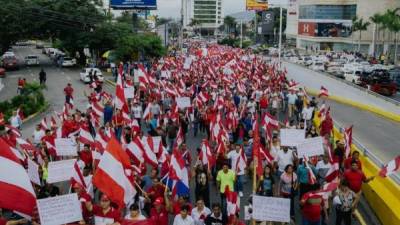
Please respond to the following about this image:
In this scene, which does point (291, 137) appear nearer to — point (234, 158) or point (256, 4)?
point (234, 158)

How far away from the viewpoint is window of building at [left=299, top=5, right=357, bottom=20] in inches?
3900

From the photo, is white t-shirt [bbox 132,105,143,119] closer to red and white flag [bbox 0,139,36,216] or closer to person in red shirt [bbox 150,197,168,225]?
person in red shirt [bbox 150,197,168,225]

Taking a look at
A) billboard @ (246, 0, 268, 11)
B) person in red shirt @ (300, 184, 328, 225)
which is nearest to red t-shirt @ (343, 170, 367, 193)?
person in red shirt @ (300, 184, 328, 225)

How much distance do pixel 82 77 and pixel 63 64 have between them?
1371 centimetres

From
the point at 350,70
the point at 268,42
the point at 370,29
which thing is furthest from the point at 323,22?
the point at 350,70

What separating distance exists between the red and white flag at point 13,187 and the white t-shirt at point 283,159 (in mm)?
6413

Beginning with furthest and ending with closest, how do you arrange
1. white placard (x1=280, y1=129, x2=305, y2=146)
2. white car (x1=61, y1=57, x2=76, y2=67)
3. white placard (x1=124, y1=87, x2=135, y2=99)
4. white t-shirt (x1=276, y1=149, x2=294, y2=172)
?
A: white car (x1=61, y1=57, x2=76, y2=67) < white placard (x1=124, y1=87, x2=135, y2=99) < white placard (x1=280, y1=129, x2=305, y2=146) < white t-shirt (x1=276, y1=149, x2=294, y2=172)

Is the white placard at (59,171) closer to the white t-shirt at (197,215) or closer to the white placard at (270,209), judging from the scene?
the white t-shirt at (197,215)

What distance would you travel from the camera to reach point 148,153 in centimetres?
1204

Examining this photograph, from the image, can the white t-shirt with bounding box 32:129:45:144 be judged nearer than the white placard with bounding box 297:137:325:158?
No

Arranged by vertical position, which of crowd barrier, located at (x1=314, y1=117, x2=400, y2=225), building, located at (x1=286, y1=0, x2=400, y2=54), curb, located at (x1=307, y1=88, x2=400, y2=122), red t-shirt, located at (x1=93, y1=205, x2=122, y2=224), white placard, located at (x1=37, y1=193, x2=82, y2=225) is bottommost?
curb, located at (x1=307, y1=88, x2=400, y2=122)

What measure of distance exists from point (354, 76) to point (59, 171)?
3906 centimetres

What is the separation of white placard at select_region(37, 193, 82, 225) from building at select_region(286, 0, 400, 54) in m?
85.7

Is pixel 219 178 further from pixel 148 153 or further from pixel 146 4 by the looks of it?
pixel 146 4
